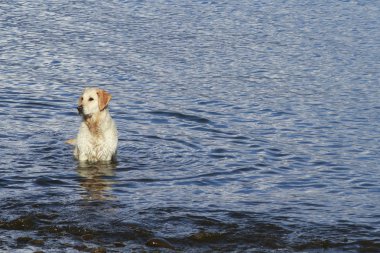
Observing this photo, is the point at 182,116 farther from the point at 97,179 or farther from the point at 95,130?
the point at 97,179

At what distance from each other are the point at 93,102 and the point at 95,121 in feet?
0.86

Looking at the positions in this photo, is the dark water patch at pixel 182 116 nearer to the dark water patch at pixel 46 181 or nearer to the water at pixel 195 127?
the water at pixel 195 127

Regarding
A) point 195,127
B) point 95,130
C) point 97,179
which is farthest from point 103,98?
point 195,127

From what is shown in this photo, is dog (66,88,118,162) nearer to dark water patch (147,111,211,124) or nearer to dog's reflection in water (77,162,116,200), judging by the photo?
dog's reflection in water (77,162,116,200)

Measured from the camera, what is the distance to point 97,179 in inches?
460

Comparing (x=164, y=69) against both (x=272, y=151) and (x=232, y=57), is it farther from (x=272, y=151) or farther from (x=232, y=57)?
(x=272, y=151)

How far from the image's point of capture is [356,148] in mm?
13344

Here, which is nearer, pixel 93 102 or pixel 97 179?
pixel 97 179

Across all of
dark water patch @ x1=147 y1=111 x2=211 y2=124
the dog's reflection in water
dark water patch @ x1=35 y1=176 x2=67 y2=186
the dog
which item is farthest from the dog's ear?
dark water patch @ x1=147 y1=111 x2=211 y2=124

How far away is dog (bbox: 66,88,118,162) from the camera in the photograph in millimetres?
12180

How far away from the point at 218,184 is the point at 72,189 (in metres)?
1.79

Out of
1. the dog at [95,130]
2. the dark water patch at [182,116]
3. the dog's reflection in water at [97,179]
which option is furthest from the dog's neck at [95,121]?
the dark water patch at [182,116]

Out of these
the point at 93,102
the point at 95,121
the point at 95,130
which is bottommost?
the point at 95,130

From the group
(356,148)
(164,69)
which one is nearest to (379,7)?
(164,69)
